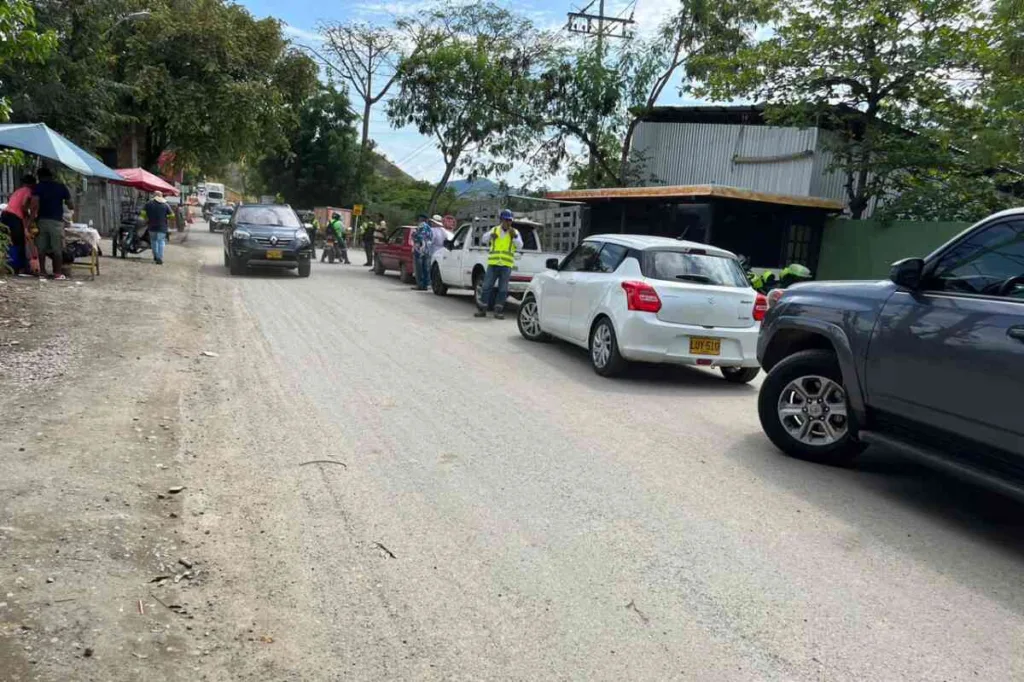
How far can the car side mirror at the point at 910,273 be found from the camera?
5.07 m

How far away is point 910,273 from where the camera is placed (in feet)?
16.7

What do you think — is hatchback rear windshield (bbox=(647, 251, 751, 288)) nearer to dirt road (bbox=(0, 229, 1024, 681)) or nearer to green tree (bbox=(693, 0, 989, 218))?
dirt road (bbox=(0, 229, 1024, 681))

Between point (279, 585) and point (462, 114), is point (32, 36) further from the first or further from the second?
point (462, 114)

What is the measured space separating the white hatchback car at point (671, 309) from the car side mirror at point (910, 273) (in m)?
3.30

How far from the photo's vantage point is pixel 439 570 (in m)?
3.84

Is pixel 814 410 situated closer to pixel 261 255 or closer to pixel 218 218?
pixel 261 255

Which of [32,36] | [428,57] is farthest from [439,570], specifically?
[428,57]

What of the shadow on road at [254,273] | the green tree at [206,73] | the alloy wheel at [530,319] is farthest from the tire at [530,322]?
the green tree at [206,73]

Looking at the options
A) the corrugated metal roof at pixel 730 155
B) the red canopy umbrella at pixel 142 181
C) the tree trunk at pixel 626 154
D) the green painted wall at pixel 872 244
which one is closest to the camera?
the green painted wall at pixel 872 244

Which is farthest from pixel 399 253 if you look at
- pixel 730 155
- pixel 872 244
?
pixel 872 244

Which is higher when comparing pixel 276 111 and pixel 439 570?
pixel 276 111

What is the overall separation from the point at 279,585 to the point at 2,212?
11986 millimetres

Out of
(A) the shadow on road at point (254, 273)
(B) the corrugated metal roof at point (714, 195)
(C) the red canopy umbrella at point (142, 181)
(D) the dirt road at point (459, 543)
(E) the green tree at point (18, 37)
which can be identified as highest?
(E) the green tree at point (18, 37)

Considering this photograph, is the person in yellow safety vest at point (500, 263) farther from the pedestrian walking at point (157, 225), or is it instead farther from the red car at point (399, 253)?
the pedestrian walking at point (157, 225)
